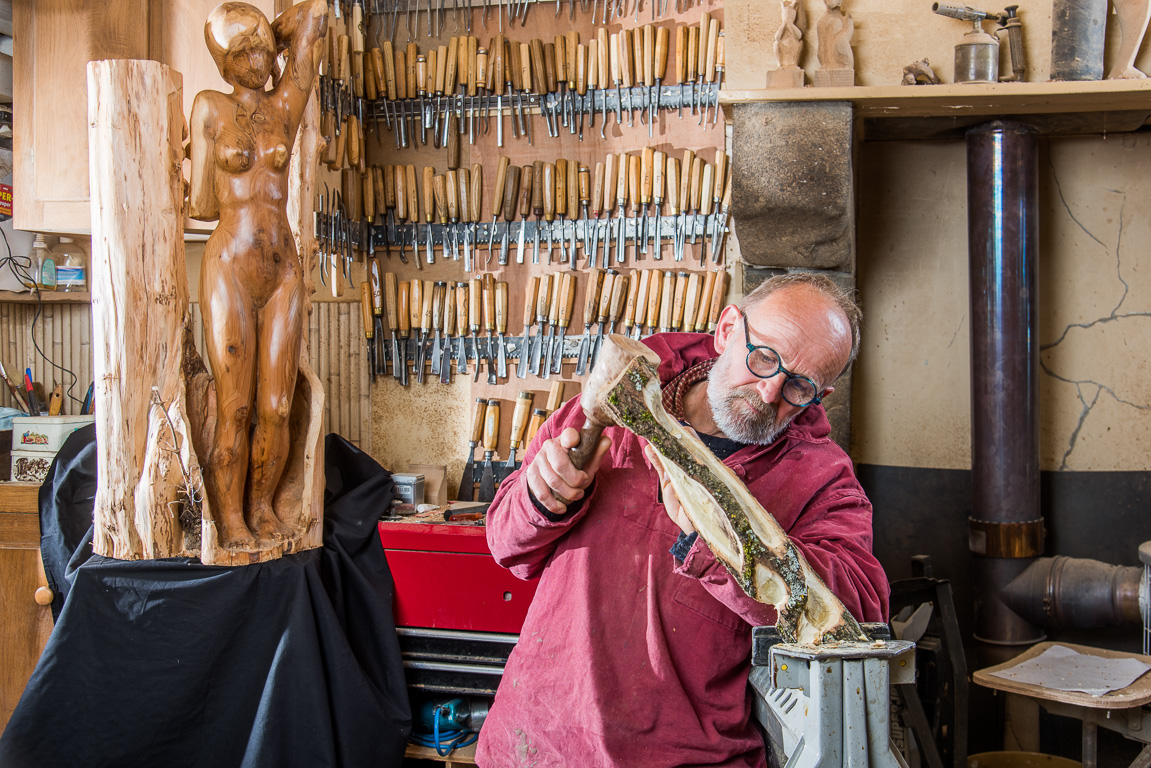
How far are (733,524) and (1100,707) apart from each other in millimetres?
1810

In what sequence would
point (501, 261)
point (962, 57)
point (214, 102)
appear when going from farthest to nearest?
point (501, 261)
point (962, 57)
point (214, 102)

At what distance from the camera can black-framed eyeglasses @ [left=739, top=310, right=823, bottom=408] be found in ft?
5.17

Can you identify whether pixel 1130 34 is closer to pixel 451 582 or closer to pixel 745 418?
pixel 745 418

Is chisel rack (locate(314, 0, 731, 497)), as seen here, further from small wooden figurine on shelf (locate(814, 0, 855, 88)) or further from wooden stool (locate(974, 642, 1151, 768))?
wooden stool (locate(974, 642, 1151, 768))

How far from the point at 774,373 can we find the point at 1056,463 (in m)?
2.35

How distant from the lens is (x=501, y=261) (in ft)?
11.6

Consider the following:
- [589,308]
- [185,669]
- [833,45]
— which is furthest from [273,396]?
[833,45]

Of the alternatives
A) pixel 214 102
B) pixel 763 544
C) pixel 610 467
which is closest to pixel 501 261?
pixel 214 102

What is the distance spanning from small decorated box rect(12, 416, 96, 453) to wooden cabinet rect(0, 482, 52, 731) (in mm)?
132

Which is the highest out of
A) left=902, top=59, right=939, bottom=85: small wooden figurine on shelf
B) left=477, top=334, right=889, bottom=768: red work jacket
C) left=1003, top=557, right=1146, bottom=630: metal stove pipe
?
left=902, top=59, right=939, bottom=85: small wooden figurine on shelf

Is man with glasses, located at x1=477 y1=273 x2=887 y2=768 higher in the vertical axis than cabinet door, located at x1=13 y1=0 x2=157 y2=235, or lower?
lower

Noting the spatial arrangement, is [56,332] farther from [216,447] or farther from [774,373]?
[774,373]

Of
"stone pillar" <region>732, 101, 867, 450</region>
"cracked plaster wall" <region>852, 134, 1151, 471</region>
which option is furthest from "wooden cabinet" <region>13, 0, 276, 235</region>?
"cracked plaster wall" <region>852, 134, 1151, 471</region>

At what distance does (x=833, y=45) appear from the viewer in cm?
278
